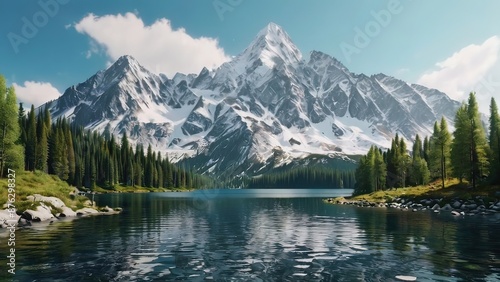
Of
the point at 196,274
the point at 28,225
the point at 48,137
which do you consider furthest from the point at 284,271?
the point at 48,137

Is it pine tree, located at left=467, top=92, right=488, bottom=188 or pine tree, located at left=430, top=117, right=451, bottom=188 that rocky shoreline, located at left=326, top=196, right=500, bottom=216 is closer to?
pine tree, located at left=467, top=92, right=488, bottom=188

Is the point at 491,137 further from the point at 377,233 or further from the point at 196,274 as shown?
the point at 196,274

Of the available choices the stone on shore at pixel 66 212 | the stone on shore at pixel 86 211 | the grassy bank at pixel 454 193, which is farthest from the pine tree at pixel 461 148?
the stone on shore at pixel 66 212

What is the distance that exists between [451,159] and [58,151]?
118055 mm

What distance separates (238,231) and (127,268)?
20.5 metres

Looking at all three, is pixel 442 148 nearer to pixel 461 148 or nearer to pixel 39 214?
pixel 461 148

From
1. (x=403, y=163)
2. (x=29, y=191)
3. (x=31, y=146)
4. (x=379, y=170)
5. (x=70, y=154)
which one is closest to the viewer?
(x=29, y=191)

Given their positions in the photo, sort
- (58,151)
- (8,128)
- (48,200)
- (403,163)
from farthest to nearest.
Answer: (58,151) → (403,163) → (8,128) → (48,200)

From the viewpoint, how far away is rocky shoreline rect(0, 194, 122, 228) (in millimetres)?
44322

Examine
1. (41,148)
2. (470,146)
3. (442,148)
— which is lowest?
(470,146)

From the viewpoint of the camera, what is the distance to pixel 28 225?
43156 mm

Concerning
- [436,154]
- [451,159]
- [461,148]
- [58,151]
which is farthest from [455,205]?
[58,151]

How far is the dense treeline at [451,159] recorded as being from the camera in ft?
264

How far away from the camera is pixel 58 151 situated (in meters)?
130
